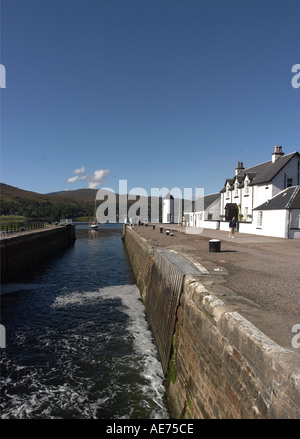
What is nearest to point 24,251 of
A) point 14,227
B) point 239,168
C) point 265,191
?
point 14,227

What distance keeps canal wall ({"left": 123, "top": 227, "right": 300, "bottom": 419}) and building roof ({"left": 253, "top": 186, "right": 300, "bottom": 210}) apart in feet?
47.2

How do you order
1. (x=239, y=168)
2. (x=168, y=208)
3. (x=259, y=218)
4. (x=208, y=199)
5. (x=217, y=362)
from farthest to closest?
(x=168, y=208)
(x=208, y=199)
(x=239, y=168)
(x=259, y=218)
(x=217, y=362)

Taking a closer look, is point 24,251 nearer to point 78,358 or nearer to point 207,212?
point 78,358

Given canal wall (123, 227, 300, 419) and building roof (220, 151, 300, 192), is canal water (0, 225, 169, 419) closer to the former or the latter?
canal wall (123, 227, 300, 419)

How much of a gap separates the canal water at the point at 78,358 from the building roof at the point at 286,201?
13358 millimetres

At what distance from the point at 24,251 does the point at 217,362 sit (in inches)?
814

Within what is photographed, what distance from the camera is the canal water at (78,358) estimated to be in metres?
6.12

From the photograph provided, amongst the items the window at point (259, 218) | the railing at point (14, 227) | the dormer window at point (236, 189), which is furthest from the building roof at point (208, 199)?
the railing at point (14, 227)

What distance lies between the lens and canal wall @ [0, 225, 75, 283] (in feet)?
56.9

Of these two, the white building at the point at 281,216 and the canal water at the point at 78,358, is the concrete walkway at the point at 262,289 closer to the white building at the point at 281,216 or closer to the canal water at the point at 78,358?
the canal water at the point at 78,358

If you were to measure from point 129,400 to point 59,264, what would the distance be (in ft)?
68.5

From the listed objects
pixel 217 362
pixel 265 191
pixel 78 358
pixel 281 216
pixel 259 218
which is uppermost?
pixel 265 191

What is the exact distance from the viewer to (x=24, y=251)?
21.3 metres
